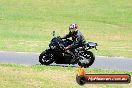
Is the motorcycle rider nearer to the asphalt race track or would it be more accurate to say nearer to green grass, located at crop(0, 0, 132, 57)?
the asphalt race track

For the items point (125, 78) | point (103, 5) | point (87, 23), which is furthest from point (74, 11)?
point (125, 78)

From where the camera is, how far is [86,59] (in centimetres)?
1784

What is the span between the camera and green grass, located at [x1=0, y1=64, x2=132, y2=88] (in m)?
13.4

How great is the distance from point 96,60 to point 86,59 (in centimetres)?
197

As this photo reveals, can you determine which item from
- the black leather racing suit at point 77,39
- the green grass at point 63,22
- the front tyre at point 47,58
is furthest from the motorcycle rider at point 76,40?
the green grass at point 63,22

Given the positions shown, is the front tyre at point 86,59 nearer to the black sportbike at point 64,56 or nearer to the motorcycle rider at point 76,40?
the black sportbike at point 64,56

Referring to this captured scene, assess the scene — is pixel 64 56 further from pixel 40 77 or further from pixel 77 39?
pixel 40 77

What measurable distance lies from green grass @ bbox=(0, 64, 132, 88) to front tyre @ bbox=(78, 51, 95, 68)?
92 centimetres

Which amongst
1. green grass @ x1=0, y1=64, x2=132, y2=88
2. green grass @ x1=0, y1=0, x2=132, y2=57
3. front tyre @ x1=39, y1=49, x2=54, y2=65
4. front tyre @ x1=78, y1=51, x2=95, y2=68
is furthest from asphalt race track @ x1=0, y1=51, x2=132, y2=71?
green grass @ x1=0, y1=0, x2=132, y2=57

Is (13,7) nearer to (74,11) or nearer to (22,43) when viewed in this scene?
(74,11)

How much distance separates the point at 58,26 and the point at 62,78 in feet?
88.7

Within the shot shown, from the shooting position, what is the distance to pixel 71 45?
57.6 ft

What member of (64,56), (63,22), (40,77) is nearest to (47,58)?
(64,56)

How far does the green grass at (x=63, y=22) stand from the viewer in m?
27.0
